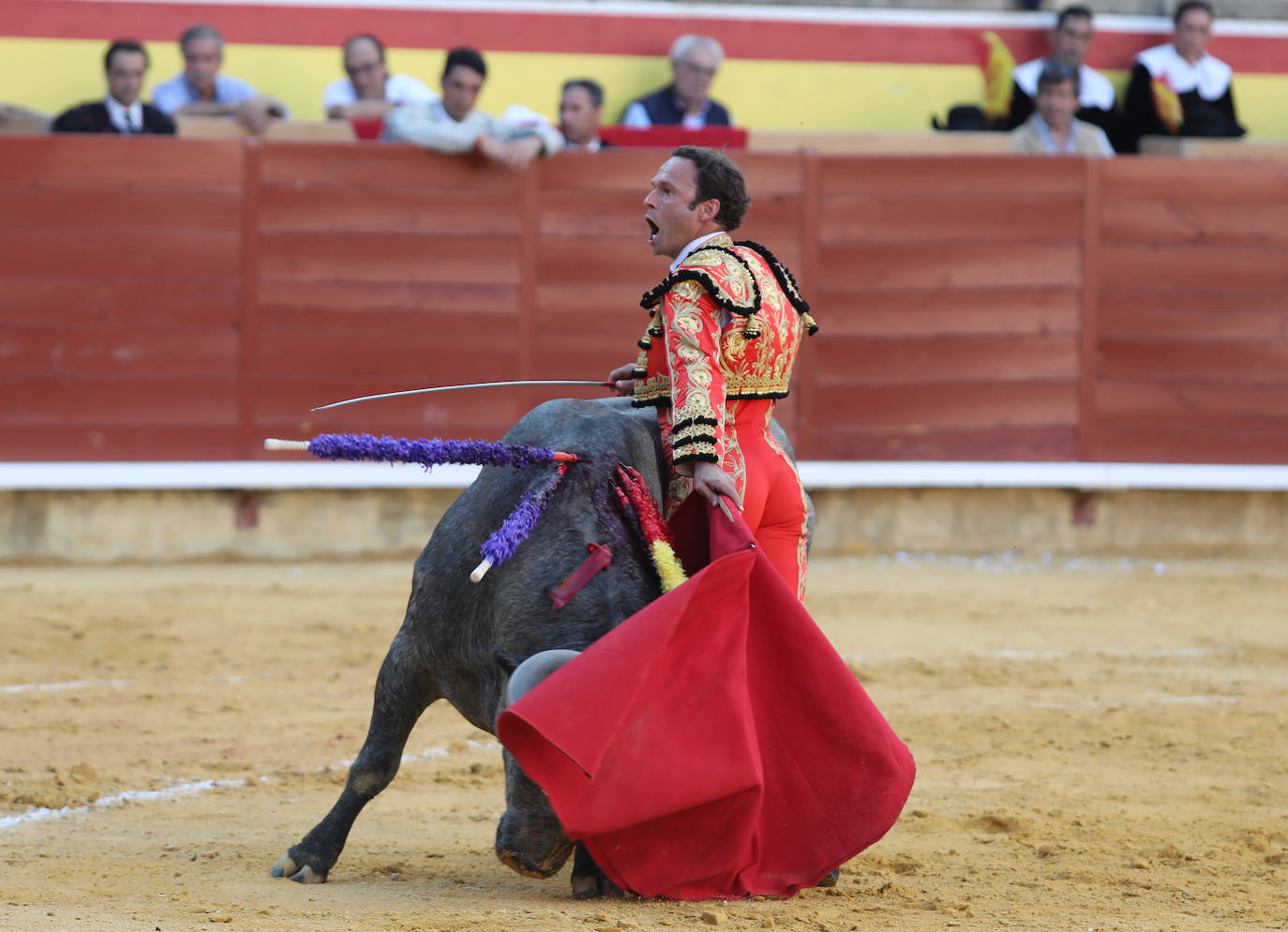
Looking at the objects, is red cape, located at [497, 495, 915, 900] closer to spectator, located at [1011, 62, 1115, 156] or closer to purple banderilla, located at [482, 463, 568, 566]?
purple banderilla, located at [482, 463, 568, 566]

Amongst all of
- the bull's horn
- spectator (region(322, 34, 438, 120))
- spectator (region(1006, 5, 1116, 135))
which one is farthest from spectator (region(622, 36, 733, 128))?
the bull's horn

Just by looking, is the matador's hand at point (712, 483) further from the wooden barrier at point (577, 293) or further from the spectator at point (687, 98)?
the spectator at point (687, 98)

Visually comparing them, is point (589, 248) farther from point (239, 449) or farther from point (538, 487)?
point (538, 487)

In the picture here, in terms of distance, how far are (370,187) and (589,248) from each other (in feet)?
3.07

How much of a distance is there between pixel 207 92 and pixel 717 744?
533 cm

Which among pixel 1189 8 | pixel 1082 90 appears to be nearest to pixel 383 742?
pixel 1082 90

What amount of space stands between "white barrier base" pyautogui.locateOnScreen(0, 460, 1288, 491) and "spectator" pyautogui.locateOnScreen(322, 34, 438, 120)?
1.47 metres

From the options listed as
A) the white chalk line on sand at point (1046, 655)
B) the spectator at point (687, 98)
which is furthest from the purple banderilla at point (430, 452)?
the spectator at point (687, 98)

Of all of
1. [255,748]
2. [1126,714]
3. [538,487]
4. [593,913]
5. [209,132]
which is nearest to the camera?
[593,913]

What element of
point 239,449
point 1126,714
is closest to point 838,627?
point 1126,714

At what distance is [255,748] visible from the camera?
161 inches

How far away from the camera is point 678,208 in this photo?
2.94m

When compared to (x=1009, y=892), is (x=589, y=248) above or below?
above

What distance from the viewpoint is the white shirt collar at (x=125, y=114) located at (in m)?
6.84
